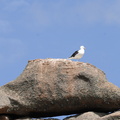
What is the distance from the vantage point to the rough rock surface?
1855 cm

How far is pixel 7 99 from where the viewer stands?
18.8 meters

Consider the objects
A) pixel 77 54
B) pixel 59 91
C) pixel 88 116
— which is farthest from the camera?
pixel 77 54

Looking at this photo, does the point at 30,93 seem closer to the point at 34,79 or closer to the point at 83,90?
the point at 34,79

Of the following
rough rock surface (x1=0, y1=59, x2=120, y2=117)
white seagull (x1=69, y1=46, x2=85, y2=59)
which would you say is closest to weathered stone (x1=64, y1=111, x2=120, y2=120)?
rough rock surface (x1=0, y1=59, x2=120, y2=117)

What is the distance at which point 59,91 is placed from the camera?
18.5m

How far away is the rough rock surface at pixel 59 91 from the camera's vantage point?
18547mm

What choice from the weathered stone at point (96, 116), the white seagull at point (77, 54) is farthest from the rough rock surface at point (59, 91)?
the white seagull at point (77, 54)

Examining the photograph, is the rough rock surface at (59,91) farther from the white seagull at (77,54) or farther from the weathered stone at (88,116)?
the white seagull at (77,54)

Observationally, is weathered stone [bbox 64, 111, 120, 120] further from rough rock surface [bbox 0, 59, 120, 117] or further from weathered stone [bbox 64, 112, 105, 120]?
rough rock surface [bbox 0, 59, 120, 117]

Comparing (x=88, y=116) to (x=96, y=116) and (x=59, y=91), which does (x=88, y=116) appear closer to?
(x=96, y=116)

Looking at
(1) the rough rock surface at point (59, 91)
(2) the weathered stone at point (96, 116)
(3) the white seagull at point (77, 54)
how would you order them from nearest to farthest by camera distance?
(2) the weathered stone at point (96, 116) < (1) the rough rock surface at point (59, 91) < (3) the white seagull at point (77, 54)

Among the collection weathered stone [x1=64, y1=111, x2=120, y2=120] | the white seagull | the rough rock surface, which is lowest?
weathered stone [x1=64, y1=111, x2=120, y2=120]

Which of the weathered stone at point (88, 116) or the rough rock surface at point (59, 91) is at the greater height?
the rough rock surface at point (59, 91)

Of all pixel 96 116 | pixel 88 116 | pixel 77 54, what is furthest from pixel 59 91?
pixel 77 54
